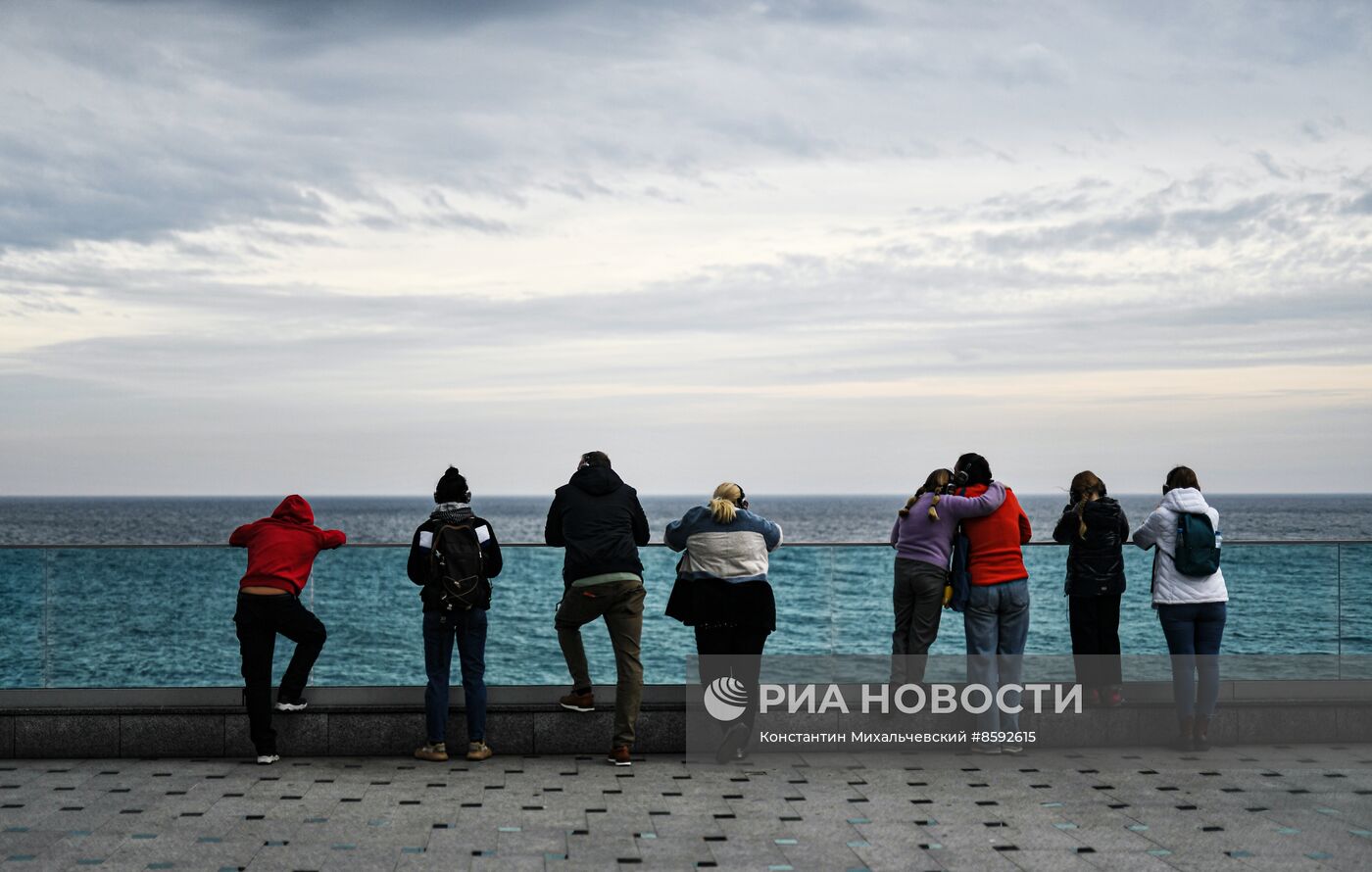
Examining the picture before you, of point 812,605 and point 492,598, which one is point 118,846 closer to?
point 492,598

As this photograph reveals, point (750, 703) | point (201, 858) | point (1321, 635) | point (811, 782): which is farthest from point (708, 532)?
point (1321, 635)

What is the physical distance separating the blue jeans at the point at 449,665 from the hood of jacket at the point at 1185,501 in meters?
4.14

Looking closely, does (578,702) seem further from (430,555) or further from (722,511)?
(722,511)

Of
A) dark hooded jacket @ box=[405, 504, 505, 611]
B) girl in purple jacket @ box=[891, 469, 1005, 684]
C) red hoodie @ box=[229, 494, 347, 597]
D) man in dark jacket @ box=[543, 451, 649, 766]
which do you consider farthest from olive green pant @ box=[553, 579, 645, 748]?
girl in purple jacket @ box=[891, 469, 1005, 684]

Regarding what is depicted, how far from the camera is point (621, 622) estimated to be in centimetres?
788

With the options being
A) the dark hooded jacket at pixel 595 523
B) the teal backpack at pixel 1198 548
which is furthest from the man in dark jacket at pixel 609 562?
the teal backpack at pixel 1198 548

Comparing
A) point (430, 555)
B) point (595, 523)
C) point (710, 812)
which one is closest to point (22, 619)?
point (430, 555)

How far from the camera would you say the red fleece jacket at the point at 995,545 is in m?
8.01

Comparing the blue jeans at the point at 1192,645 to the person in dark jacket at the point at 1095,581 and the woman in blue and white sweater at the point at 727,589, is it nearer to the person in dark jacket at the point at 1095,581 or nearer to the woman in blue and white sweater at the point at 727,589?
the person in dark jacket at the point at 1095,581

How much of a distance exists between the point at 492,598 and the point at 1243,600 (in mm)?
4730

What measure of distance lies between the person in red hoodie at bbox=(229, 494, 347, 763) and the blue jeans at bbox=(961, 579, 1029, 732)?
3.84m

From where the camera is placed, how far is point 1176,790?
7004 millimetres

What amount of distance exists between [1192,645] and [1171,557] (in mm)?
→ 553

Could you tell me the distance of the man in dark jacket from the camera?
7.78 meters
